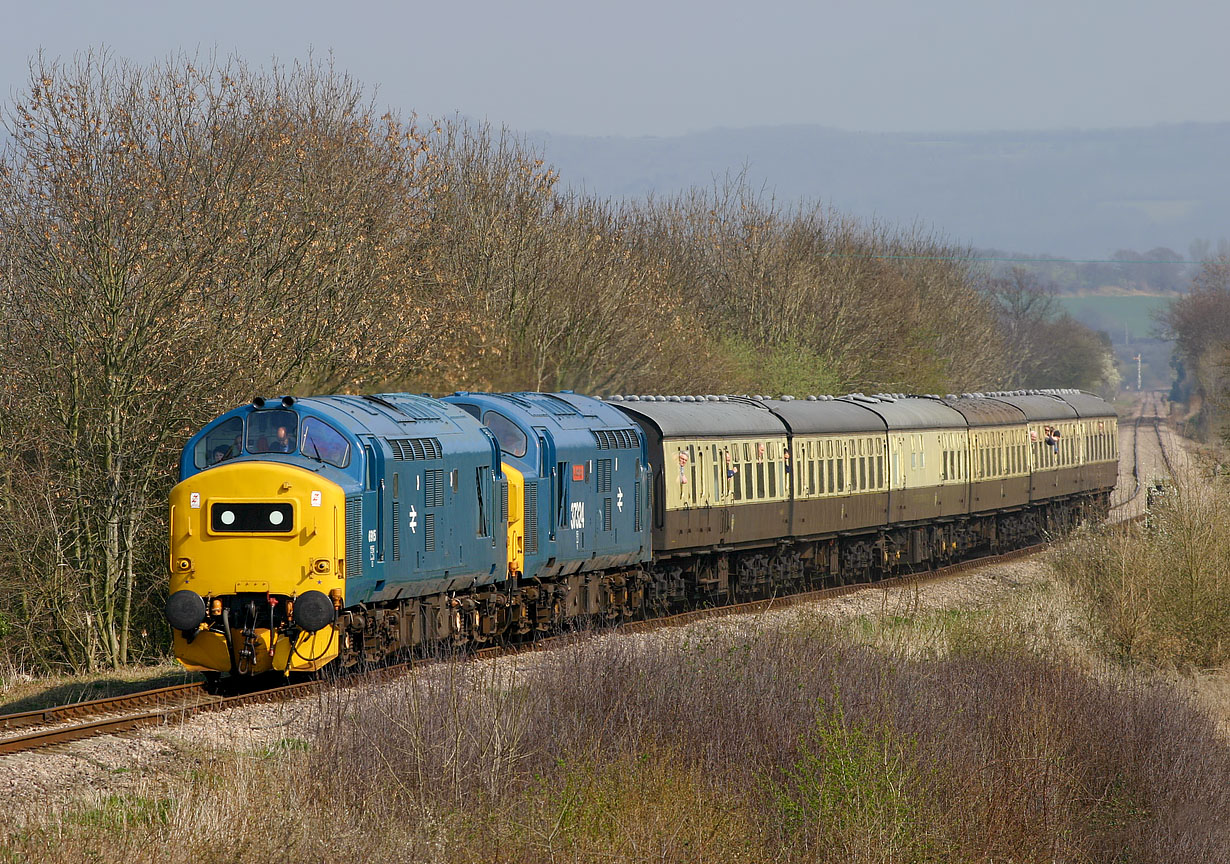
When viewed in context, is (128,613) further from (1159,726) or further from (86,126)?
(1159,726)

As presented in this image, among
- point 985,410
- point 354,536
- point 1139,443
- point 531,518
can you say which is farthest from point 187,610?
point 1139,443

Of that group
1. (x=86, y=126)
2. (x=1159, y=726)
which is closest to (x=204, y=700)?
(x=1159, y=726)

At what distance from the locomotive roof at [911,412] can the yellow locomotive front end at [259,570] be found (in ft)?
69.2

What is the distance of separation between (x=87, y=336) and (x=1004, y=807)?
16019 mm

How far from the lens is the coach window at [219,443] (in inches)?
700

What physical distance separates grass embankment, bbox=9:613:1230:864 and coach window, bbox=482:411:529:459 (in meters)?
5.76

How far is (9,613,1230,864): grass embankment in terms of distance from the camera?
10.9 meters

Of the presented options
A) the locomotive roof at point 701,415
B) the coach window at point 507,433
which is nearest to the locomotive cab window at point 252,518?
the coach window at point 507,433

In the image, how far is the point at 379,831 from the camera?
1109 centimetres

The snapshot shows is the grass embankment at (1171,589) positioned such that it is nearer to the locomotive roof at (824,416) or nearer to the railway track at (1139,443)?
the locomotive roof at (824,416)

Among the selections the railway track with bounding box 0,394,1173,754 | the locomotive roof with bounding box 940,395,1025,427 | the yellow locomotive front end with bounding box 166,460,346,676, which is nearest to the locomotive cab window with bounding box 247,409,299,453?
the yellow locomotive front end with bounding box 166,460,346,676

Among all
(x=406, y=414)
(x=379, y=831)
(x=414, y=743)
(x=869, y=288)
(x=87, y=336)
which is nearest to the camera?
(x=379, y=831)

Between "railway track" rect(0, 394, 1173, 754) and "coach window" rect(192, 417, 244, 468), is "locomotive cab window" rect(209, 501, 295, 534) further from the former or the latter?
"railway track" rect(0, 394, 1173, 754)

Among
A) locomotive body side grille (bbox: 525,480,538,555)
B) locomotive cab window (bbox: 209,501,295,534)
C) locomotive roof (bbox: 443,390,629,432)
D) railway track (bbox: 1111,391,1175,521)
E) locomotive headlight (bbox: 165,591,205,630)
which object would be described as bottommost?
railway track (bbox: 1111,391,1175,521)
